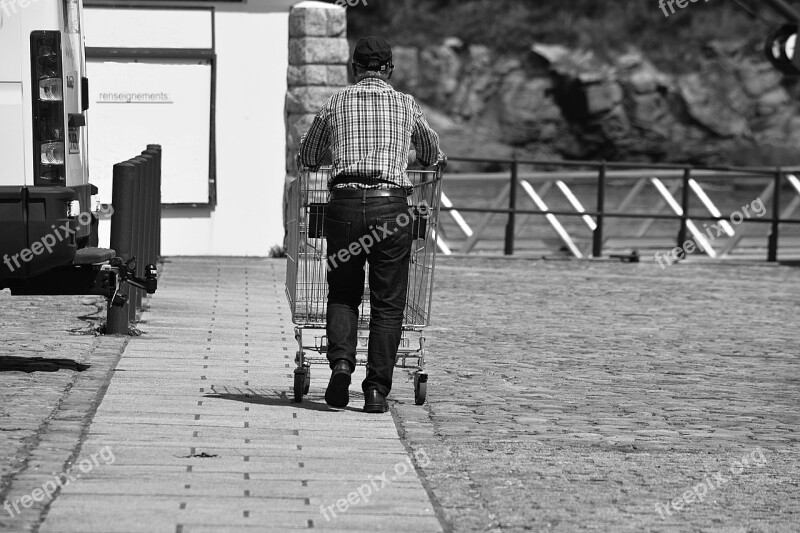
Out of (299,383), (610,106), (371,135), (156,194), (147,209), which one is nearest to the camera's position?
(371,135)

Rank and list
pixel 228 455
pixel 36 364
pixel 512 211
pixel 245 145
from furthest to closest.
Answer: pixel 512 211 < pixel 245 145 < pixel 36 364 < pixel 228 455

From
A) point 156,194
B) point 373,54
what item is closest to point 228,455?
point 373,54

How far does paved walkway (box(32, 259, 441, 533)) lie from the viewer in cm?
623

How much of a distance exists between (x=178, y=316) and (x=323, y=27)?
221 inches

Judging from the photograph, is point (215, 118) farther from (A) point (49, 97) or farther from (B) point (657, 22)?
(B) point (657, 22)

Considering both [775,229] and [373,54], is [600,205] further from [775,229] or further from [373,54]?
[373,54]

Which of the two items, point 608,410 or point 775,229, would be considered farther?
point 775,229

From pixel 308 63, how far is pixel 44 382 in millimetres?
8494

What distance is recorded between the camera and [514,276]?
17062mm

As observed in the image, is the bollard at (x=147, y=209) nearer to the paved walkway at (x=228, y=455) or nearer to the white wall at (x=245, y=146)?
the paved walkway at (x=228, y=455)

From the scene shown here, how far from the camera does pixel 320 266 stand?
8.84 m

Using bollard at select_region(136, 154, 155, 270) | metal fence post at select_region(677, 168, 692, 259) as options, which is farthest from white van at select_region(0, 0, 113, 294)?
metal fence post at select_region(677, 168, 692, 259)

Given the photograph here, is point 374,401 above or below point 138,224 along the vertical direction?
below

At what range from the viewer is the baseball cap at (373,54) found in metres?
8.41
